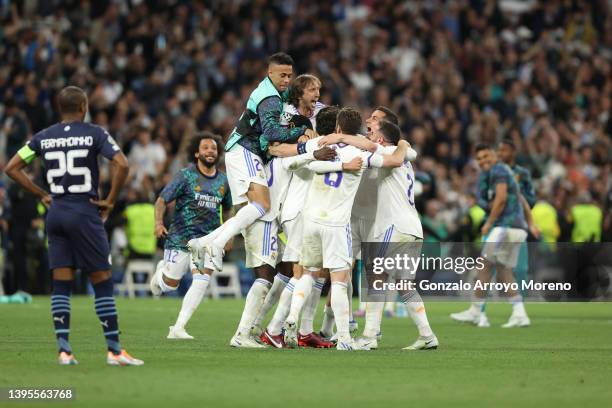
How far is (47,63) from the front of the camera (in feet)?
83.1

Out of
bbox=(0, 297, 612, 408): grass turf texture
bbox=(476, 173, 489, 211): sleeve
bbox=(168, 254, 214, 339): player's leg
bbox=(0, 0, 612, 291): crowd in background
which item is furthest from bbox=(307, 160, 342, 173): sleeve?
bbox=(0, 0, 612, 291): crowd in background

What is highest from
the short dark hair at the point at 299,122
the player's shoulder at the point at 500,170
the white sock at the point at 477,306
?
the short dark hair at the point at 299,122

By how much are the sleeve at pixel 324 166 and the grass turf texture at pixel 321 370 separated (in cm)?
178

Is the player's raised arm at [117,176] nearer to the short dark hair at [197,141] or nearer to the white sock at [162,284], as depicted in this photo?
the white sock at [162,284]

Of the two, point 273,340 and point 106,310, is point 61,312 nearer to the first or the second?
point 106,310

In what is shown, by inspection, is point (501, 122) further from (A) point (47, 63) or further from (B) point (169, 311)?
(B) point (169, 311)

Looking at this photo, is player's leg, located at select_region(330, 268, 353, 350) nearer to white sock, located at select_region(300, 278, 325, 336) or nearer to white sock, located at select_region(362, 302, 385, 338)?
white sock, located at select_region(362, 302, 385, 338)

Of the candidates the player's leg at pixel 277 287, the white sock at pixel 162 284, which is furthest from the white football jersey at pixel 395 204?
the white sock at pixel 162 284

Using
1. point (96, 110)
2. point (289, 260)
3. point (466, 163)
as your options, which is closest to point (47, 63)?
point (96, 110)

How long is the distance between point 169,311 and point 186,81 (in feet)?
28.5

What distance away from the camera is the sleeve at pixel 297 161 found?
12016 millimetres

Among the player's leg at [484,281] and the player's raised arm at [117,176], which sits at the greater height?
the player's raised arm at [117,176]

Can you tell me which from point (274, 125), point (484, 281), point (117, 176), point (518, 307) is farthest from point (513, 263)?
point (117, 176)

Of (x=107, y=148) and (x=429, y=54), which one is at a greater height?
(x=429, y=54)
